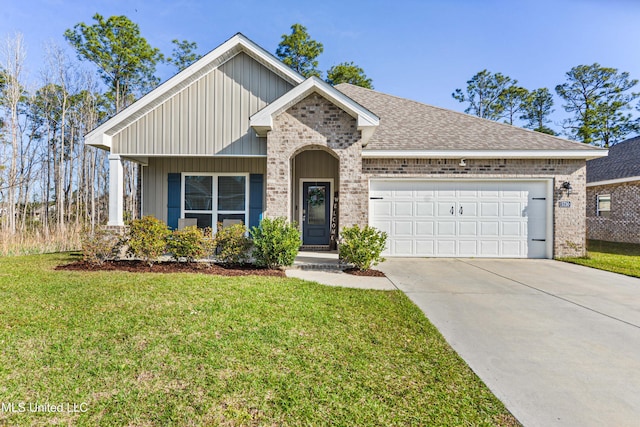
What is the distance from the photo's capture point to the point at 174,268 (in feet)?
21.9

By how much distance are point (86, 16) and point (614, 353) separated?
24.7 meters

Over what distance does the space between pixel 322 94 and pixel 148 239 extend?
16.8ft

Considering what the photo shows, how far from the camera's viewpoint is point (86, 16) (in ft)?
56.1

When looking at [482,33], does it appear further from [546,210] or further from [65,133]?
[65,133]

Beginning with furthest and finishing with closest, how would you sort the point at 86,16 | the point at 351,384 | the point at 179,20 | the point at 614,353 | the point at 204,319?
the point at 86,16 < the point at 179,20 < the point at 204,319 < the point at 614,353 < the point at 351,384

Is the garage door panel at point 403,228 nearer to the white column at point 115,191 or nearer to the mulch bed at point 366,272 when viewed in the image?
the mulch bed at point 366,272

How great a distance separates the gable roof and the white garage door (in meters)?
4.23

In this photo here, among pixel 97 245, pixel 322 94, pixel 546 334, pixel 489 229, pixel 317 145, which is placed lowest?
pixel 546 334

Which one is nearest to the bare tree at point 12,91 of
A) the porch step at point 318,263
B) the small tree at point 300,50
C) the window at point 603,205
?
the porch step at point 318,263

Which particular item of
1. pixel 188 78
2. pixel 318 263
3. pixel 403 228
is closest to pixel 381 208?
pixel 403 228

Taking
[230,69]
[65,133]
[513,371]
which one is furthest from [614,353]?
[65,133]

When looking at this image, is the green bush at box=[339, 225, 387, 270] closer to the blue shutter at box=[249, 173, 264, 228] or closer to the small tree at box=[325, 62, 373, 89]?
the blue shutter at box=[249, 173, 264, 228]

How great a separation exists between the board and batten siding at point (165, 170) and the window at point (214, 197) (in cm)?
22

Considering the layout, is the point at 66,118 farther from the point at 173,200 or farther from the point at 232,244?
the point at 232,244
